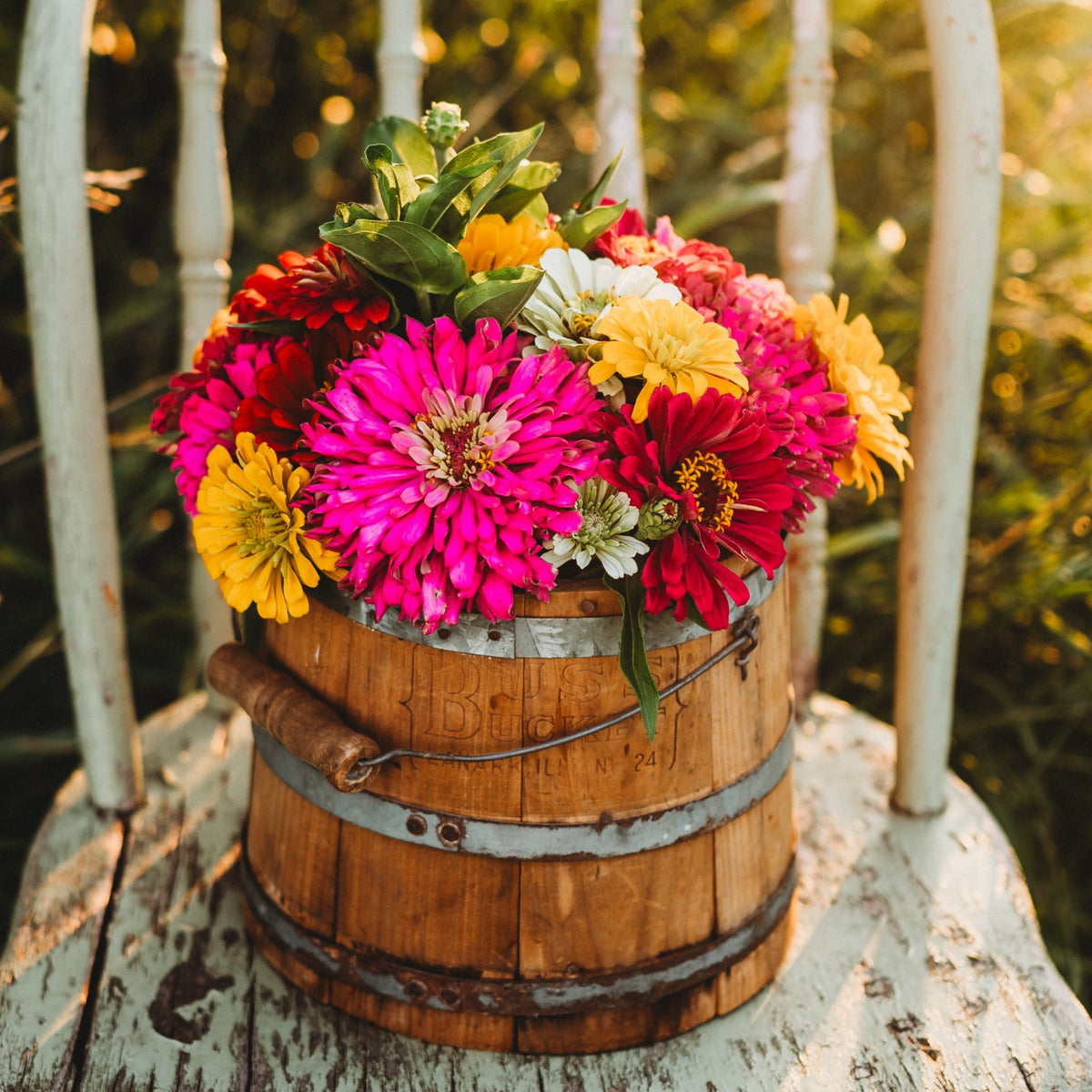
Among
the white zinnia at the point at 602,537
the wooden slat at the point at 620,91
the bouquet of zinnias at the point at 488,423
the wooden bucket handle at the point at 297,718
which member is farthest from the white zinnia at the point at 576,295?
the wooden slat at the point at 620,91

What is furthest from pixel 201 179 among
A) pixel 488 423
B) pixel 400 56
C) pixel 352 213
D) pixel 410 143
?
pixel 488 423

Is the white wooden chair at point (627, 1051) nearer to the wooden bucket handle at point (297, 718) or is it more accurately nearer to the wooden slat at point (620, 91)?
the wooden slat at point (620, 91)

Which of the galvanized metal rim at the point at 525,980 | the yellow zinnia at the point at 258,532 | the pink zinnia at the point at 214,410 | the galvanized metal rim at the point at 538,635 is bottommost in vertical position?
the galvanized metal rim at the point at 525,980

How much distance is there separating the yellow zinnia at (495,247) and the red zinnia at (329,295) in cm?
9

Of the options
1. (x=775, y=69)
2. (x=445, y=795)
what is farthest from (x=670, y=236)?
(x=775, y=69)

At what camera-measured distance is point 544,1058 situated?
73 cm

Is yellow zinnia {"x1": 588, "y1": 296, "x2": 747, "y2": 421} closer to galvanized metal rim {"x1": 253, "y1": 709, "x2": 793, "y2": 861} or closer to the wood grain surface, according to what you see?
the wood grain surface

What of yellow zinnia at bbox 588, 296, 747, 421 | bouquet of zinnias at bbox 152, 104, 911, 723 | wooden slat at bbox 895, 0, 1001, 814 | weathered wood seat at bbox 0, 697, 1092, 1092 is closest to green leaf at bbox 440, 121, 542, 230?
bouquet of zinnias at bbox 152, 104, 911, 723

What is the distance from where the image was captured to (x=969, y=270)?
887mm

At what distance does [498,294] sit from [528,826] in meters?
0.36

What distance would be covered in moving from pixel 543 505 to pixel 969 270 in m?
0.54

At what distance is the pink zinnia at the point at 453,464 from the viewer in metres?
0.58

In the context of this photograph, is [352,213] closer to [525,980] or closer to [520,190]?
[520,190]

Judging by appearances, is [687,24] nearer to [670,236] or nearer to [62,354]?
[670,236]
